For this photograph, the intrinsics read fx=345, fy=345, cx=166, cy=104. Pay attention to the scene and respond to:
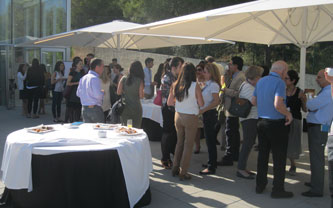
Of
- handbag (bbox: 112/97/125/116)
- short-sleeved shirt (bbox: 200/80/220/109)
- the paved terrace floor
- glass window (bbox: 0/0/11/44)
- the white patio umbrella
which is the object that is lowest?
the paved terrace floor

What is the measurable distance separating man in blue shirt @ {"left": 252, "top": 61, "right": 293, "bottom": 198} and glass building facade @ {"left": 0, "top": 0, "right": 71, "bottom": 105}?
1117 cm

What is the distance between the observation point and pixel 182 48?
2391 centimetres

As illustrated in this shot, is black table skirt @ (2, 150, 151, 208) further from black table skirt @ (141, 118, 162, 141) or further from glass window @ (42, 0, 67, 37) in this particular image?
Result: glass window @ (42, 0, 67, 37)

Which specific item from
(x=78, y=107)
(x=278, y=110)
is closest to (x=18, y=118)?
(x=78, y=107)

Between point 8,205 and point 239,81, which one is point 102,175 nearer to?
point 8,205

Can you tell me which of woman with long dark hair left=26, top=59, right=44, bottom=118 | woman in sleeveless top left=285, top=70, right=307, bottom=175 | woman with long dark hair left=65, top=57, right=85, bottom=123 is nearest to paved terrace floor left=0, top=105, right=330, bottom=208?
woman in sleeveless top left=285, top=70, right=307, bottom=175

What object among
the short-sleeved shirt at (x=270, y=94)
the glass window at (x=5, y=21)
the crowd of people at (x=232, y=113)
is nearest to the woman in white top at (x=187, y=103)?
the crowd of people at (x=232, y=113)

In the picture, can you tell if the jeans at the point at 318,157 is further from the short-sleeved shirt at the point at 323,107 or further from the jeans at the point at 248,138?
the jeans at the point at 248,138

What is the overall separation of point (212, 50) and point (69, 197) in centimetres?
1903

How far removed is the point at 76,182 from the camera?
3584 millimetres

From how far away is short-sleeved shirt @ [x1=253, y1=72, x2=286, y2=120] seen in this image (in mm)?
4188

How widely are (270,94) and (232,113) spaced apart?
3.56 ft

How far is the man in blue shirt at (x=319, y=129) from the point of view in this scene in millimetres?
4359

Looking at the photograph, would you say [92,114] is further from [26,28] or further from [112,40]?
[26,28]
